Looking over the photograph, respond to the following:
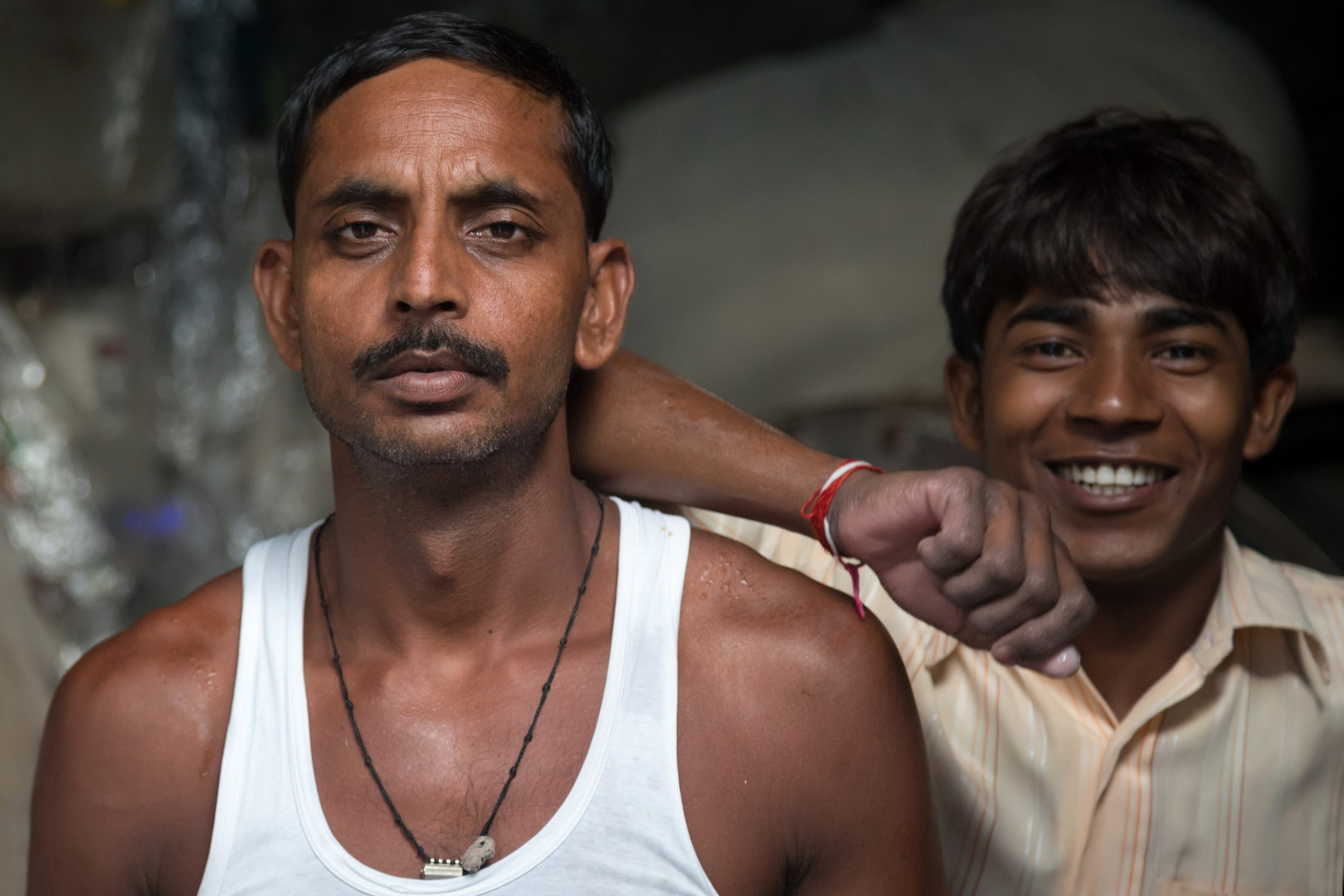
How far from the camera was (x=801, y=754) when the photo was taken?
5.30 ft

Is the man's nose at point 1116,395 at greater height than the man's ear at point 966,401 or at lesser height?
lesser

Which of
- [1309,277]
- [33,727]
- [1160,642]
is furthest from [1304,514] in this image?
[33,727]

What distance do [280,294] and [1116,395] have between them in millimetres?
1110

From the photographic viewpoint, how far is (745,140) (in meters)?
4.29

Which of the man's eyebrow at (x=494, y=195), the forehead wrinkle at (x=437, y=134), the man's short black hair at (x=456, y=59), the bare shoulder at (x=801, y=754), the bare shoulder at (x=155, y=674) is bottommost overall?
the bare shoulder at (x=801, y=754)

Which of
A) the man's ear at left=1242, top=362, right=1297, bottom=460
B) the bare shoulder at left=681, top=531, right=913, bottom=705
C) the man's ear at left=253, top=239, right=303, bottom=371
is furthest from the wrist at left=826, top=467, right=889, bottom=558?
the man's ear at left=1242, top=362, right=1297, bottom=460

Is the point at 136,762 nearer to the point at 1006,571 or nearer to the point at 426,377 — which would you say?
the point at 426,377

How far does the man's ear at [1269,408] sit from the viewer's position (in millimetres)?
2121

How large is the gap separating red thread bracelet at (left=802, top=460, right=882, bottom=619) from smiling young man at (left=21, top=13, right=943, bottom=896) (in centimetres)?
8

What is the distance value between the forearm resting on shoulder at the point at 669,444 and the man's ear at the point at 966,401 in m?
0.49

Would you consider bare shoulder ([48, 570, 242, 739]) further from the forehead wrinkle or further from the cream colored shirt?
the cream colored shirt

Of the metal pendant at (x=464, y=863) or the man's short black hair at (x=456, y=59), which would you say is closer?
the metal pendant at (x=464, y=863)

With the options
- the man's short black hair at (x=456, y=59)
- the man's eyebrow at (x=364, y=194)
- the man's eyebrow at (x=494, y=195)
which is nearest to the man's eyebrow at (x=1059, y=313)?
the man's short black hair at (x=456, y=59)

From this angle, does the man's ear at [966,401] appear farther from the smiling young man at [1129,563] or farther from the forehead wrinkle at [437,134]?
the forehead wrinkle at [437,134]
